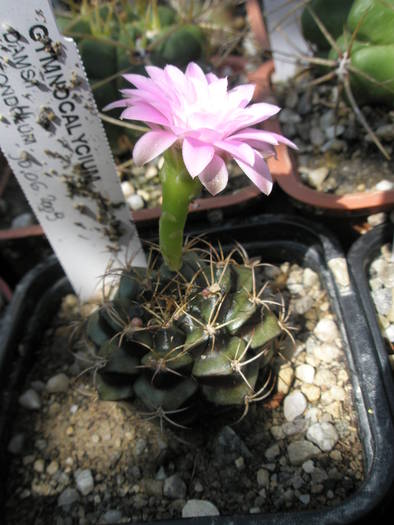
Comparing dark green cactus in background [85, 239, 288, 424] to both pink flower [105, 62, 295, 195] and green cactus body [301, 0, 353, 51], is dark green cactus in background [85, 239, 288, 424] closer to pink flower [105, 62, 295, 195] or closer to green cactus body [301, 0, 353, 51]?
pink flower [105, 62, 295, 195]

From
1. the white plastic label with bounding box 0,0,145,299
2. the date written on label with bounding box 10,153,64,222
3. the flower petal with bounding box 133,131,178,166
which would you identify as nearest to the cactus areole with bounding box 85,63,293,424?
the flower petal with bounding box 133,131,178,166

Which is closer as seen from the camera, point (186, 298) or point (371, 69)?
point (186, 298)

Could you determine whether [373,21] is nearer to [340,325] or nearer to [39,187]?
[340,325]

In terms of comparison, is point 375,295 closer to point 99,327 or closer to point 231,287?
point 231,287

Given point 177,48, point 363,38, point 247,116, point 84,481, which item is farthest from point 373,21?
point 84,481

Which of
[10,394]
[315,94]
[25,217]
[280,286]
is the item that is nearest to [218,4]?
[315,94]

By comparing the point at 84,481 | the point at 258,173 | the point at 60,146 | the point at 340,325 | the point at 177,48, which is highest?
the point at 177,48

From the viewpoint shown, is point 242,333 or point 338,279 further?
point 338,279

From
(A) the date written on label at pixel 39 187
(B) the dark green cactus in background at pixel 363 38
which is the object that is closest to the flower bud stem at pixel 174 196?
(A) the date written on label at pixel 39 187
